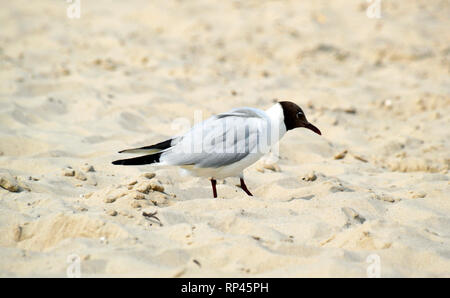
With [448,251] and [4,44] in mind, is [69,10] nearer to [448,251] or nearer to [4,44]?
[4,44]

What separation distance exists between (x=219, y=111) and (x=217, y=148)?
2269mm

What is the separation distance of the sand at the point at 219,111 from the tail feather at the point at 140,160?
14cm

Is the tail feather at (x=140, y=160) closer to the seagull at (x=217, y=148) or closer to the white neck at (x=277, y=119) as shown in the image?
the seagull at (x=217, y=148)

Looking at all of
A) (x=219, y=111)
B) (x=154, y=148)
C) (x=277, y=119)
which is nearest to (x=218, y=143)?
(x=154, y=148)

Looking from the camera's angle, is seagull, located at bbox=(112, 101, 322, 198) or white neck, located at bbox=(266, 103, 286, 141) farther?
white neck, located at bbox=(266, 103, 286, 141)

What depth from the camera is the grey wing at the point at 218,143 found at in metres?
4.11

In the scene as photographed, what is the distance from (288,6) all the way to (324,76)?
2514 mm

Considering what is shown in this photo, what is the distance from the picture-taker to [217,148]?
413cm

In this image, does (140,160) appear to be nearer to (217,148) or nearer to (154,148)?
(154,148)

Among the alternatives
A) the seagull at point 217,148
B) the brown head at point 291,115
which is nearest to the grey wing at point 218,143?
the seagull at point 217,148

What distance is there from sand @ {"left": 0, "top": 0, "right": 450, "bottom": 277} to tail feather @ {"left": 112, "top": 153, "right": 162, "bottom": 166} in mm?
138

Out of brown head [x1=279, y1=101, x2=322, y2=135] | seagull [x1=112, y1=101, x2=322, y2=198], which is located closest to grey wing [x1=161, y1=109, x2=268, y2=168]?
seagull [x1=112, y1=101, x2=322, y2=198]

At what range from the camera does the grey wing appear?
4.11 metres

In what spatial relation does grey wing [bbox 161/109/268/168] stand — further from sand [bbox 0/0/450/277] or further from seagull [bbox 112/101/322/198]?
sand [bbox 0/0/450/277]
